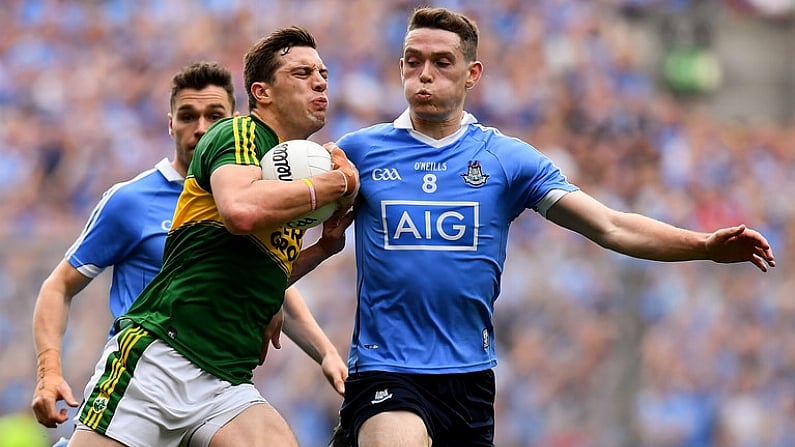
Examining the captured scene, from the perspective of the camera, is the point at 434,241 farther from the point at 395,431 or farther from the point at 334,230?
the point at 395,431

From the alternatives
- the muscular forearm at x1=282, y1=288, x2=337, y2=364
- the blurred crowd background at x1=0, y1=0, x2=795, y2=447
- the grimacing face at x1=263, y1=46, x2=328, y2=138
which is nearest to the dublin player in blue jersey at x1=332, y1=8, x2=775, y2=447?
the grimacing face at x1=263, y1=46, x2=328, y2=138

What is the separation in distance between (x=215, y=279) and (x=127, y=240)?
1254 millimetres

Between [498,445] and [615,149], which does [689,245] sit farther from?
[615,149]

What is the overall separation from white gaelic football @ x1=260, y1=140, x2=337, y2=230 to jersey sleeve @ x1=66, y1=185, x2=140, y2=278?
4.18 ft

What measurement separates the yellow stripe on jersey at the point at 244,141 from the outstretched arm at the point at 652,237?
1.33m

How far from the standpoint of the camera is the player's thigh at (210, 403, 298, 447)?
541cm

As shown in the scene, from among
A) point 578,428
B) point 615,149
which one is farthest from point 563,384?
point 615,149

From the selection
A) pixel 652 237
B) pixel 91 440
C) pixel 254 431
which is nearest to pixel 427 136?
pixel 652 237

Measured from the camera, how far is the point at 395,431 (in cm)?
558

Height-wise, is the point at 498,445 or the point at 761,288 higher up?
the point at 761,288

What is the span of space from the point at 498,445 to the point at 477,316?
6.54 metres

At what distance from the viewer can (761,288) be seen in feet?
43.8

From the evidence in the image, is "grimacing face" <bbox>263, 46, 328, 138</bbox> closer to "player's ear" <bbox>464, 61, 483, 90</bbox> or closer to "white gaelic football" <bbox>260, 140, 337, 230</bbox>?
"white gaelic football" <bbox>260, 140, 337, 230</bbox>

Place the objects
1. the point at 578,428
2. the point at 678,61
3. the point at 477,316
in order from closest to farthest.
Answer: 1. the point at 477,316
2. the point at 578,428
3. the point at 678,61
